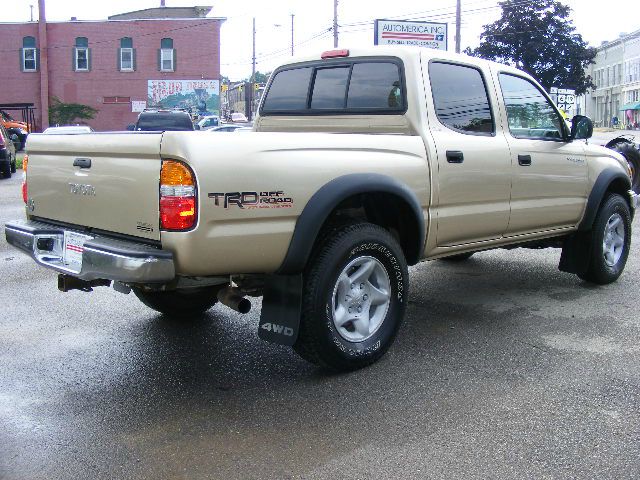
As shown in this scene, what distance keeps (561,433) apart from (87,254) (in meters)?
2.56

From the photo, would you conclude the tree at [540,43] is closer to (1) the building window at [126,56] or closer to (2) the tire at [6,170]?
(1) the building window at [126,56]

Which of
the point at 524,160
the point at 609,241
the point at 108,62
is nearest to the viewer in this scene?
the point at 524,160

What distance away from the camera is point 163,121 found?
22.2 metres

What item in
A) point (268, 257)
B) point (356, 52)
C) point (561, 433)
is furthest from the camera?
point (356, 52)

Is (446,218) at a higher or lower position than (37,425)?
higher

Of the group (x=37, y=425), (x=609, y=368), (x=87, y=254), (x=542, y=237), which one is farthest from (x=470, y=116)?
(x=37, y=425)

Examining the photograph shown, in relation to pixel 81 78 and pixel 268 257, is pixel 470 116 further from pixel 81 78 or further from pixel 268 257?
pixel 81 78

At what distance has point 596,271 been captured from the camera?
641 centimetres

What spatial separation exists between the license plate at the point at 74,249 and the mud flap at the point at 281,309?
1.03 metres

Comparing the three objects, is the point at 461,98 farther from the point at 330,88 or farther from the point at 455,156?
the point at 330,88

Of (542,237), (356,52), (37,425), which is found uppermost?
(356,52)

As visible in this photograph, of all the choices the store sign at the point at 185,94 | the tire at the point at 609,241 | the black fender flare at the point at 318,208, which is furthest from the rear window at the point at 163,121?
the store sign at the point at 185,94

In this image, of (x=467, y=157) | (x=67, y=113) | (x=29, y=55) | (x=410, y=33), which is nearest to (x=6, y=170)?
(x=410, y=33)

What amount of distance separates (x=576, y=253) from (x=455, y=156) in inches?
90.3
